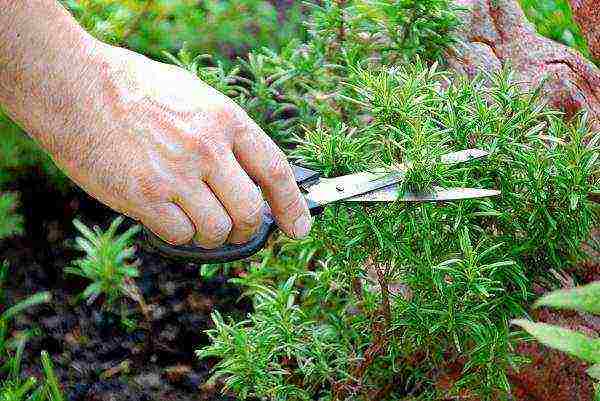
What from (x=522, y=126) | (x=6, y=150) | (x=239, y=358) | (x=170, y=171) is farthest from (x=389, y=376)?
(x=6, y=150)

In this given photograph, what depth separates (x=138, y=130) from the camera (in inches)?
60.5

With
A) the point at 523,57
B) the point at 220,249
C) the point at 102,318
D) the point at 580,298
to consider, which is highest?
the point at 580,298

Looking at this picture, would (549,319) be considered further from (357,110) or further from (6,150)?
(6,150)

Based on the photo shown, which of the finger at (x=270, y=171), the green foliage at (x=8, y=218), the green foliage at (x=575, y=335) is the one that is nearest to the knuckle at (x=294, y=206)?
the finger at (x=270, y=171)

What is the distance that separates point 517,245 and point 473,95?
1.09 feet

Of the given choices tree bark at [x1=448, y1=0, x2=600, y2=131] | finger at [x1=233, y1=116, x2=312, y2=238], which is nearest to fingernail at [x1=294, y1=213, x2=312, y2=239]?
finger at [x1=233, y1=116, x2=312, y2=238]

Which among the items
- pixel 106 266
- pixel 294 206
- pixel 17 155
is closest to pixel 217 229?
pixel 294 206

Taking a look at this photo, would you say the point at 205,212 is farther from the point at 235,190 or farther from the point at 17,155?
the point at 17,155

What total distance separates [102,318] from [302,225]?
1.34 metres

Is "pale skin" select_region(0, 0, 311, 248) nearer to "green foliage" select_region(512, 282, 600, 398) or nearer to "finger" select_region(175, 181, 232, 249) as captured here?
"finger" select_region(175, 181, 232, 249)

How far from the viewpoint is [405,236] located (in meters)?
1.77

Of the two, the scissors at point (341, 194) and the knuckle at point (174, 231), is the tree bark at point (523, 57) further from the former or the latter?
the knuckle at point (174, 231)

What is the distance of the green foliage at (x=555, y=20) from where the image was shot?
121 inches

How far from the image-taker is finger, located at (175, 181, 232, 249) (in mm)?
1554
